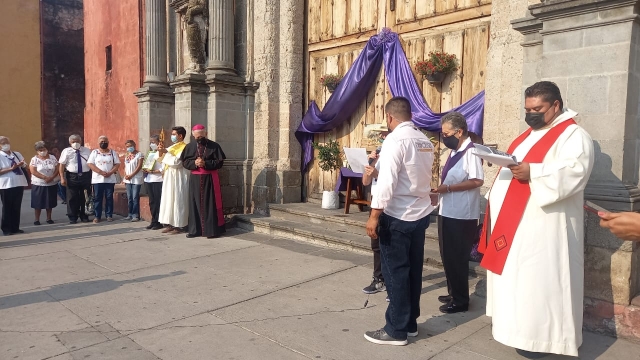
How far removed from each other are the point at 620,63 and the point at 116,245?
6.37 meters

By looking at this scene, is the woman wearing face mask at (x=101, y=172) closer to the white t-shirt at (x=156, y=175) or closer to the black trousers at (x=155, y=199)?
the white t-shirt at (x=156, y=175)

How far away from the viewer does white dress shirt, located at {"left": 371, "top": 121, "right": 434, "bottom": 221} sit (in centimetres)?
332

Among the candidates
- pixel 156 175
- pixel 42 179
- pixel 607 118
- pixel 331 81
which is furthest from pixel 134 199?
pixel 607 118

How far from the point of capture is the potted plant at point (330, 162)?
7.57 metres

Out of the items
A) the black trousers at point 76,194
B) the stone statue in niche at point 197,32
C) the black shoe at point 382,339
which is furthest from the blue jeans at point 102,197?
the black shoe at point 382,339

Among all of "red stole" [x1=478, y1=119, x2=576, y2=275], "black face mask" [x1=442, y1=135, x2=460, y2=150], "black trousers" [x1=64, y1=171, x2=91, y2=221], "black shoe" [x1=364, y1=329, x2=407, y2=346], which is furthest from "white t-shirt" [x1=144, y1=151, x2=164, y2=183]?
"red stole" [x1=478, y1=119, x2=576, y2=275]

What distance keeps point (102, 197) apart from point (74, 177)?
61 cm

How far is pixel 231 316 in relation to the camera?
3.97 metres

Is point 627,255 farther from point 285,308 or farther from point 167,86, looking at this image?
point 167,86

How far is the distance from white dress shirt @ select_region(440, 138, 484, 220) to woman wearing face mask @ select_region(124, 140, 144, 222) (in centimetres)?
660

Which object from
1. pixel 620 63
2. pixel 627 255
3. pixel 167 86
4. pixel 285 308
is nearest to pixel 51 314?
pixel 285 308

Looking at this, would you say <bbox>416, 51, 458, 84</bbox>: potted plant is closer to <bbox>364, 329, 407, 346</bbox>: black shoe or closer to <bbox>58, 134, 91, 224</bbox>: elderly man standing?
<bbox>364, 329, 407, 346</bbox>: black shoe

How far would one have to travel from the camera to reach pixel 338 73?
7969 millimetres

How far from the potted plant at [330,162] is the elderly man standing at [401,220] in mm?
4037
